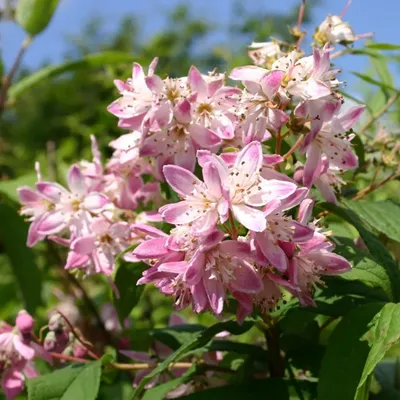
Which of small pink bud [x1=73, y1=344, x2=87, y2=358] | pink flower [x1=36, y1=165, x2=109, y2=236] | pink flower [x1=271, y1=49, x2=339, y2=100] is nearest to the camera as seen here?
pink flower [x1=271, y1=49, x2=339, y2=100]

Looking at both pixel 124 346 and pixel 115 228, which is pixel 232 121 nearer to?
pixel 115 228

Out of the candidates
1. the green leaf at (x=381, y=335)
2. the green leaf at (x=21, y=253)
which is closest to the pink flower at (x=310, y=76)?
the green leaf at (x=381, y=335)

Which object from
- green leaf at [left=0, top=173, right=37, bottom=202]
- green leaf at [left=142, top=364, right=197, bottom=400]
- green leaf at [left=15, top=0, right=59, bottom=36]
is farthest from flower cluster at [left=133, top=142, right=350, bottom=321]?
green leaf at [left=15, top=0, right=59, bottom=36]

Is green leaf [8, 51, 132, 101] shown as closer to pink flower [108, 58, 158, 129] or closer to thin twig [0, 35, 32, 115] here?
thin twig [0, 35, 32, 115]

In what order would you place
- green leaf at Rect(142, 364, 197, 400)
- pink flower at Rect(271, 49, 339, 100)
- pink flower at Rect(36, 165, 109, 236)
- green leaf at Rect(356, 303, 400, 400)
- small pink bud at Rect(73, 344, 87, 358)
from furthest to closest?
small pink bud at Rect(73, 344, 87, 358) < pink flower at Rect(36, 165, 109, 236) < green leaf at Rect(142, 364, 197, 400) < pink flower at Rect(271, 49, 339, 100) < green leaf at Rect(356, 303, 400, 400)

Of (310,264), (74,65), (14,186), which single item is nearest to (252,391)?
(310,264)

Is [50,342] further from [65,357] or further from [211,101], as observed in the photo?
[211,101]

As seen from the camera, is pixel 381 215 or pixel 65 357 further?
pixel 65 357
